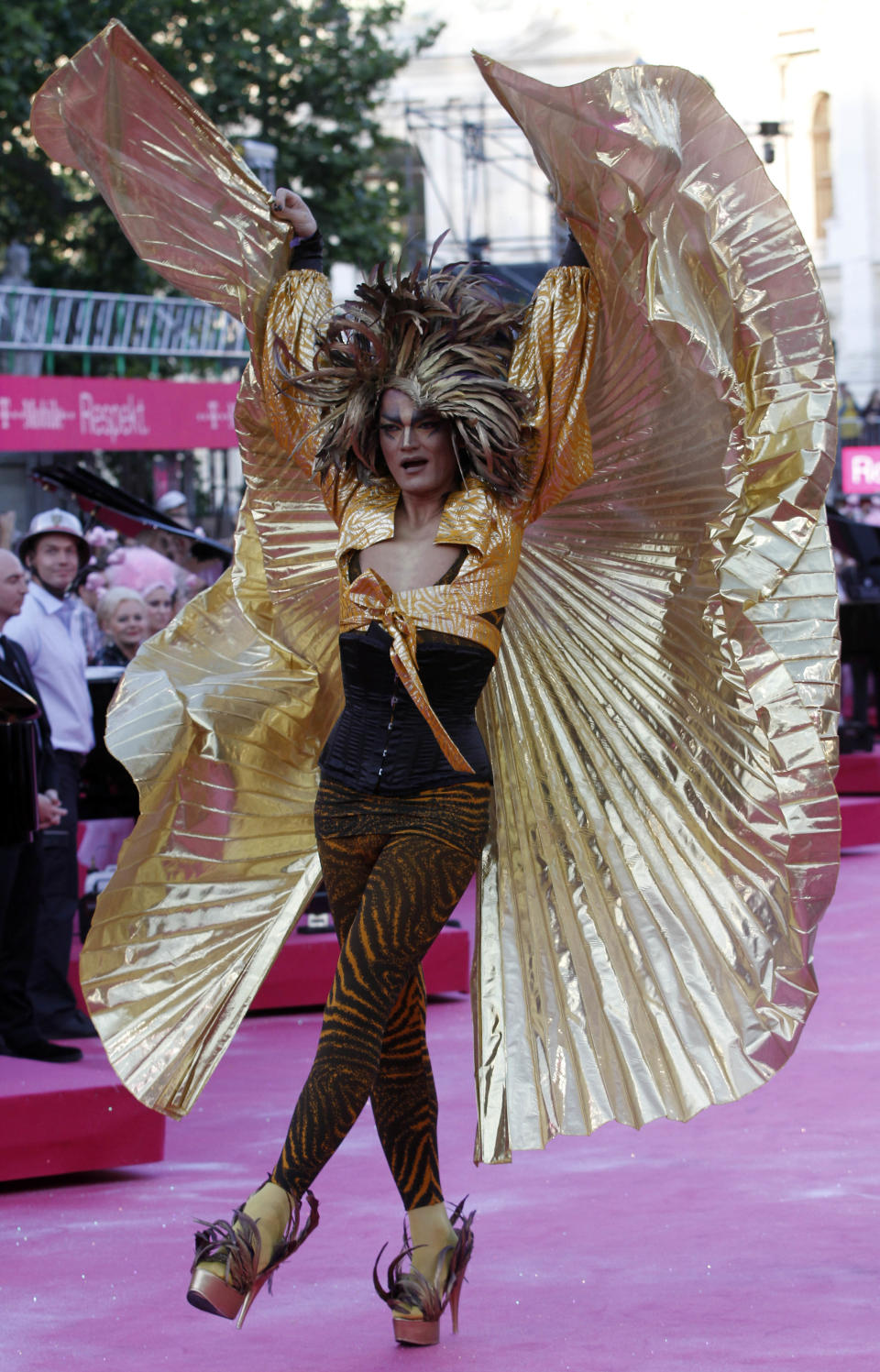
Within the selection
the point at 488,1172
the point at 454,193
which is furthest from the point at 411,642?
the point at 454,193

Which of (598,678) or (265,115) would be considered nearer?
(598,678)

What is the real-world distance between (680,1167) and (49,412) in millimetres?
10888

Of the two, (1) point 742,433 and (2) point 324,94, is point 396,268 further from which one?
(2) point 324,94

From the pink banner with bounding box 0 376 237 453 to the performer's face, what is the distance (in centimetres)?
993

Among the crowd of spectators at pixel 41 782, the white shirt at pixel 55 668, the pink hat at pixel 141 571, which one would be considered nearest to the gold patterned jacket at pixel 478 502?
the crowd of spectators at pixel 41 782

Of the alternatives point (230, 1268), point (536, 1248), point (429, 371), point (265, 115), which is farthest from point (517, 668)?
point (265, 115)

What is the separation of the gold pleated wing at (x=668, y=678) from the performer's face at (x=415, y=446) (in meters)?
0.21

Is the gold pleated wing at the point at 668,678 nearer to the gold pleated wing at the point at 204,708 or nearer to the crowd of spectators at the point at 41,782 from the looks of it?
the gold pleated wing at the point at 204,708

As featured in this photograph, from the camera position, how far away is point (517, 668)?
3.69 meters

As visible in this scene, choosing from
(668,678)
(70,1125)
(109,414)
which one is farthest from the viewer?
(109,414)

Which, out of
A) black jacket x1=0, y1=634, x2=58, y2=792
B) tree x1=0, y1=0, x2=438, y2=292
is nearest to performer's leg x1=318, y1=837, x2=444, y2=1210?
black jacket x1=0, y1=634, x2=58, y2=792

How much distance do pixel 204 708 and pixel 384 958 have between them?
36.2 inches

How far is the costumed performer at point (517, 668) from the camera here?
3137 mm

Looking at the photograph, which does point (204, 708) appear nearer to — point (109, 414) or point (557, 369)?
point (557, 369)
